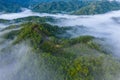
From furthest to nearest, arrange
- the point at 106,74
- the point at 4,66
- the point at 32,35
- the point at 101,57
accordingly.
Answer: the point at 32,35 < the point at 4,66 < the point at 101,57 < the point at 106,74

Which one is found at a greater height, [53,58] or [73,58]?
[53,58]

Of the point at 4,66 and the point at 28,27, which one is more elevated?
the point at 28,27

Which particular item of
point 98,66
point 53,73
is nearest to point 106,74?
point 98,66

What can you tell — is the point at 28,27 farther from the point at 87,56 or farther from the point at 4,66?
the point at 87,56

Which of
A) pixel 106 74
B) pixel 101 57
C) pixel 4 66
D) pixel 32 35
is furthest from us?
pixel 32 35

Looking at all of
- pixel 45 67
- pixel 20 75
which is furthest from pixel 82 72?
pixel 20 75

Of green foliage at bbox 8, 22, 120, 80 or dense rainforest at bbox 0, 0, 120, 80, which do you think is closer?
green foliage at bbox 8, 22, 120, 80

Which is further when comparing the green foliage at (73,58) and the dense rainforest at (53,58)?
the dense rainforest at (53,58)

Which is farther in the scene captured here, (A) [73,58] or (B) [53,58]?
(A) [73,58]

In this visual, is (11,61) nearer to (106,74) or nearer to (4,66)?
(4,66)

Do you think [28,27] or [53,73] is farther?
[28,27]
